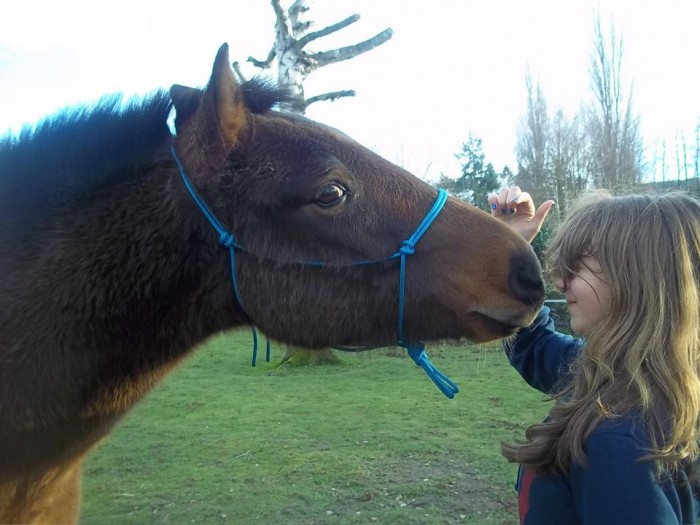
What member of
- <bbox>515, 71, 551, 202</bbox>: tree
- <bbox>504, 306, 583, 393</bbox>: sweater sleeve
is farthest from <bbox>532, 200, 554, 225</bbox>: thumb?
<bbox>515, 71, 551, 202</bbox>: tree

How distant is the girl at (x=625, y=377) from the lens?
4.84ft

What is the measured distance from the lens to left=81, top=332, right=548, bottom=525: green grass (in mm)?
4379

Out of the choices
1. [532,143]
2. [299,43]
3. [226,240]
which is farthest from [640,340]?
[532,143]

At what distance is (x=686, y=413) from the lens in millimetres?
1585

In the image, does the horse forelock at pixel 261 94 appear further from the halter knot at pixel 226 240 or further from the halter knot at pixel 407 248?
the halter knot at pixel 407 248

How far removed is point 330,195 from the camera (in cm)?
204

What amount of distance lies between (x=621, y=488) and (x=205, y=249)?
1.49 metres

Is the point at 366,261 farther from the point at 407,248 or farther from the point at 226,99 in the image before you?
the point at 226,99

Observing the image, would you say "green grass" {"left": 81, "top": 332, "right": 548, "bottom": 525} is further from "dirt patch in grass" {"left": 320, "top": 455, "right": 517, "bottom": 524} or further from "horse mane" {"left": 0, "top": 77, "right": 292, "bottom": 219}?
"horse mane" {"left": 0, "top": 77, "right": 292, "bottom": 219}

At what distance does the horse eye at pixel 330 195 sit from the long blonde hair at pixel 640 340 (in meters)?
0.84

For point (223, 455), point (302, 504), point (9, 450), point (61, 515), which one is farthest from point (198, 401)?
point (9, 450)

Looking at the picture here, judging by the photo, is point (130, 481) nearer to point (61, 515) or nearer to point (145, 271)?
point (61, 515)

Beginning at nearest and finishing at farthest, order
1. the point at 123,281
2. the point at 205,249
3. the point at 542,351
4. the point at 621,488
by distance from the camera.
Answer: the point at 621,488 < the point at 123,281 < the point at 205,249 < the point at 542,351

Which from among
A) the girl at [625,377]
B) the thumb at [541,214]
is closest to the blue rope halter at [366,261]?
the girl at [625,377]
